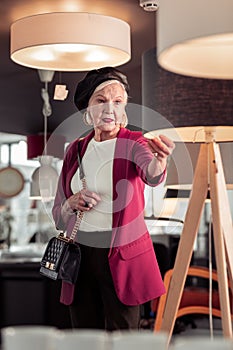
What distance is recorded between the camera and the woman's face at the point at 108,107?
8.95ft

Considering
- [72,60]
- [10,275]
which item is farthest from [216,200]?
[10,275]

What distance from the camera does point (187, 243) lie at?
9.11 ft

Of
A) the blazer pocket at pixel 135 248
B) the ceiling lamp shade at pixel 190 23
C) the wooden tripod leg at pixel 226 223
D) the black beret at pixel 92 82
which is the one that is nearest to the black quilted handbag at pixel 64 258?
the blazer pocket at pixel 135 248

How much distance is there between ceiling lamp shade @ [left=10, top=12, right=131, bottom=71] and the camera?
3.74 m

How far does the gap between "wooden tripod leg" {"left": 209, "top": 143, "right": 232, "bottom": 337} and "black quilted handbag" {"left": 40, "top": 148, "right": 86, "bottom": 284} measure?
0.50 metres

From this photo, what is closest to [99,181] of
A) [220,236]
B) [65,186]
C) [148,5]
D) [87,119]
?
[65,186]

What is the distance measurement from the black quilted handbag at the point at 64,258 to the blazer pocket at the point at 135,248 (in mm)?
165

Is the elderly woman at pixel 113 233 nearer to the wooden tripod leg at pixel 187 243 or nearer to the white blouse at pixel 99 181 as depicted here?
the white blouse at pixel 99 181

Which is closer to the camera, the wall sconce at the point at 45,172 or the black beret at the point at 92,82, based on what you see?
the black beret at the point at 92,82

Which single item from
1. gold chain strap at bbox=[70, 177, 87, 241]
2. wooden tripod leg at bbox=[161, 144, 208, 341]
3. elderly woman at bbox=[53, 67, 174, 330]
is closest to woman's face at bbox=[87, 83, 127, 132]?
elderly woman at bbox=[53, 67, 174, 330]

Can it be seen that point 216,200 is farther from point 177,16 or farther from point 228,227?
point 177,16

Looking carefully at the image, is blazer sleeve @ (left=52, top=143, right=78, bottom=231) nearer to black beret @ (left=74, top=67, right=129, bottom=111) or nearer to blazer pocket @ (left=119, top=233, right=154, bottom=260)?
black beret @ (left=74, top=67, right=129, bottom=111)

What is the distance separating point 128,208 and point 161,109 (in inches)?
15.9

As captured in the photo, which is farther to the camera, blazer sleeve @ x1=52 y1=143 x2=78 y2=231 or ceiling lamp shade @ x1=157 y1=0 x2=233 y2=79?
blazer sleeve @ x1=52 y1=143 x2=78 y2=231
